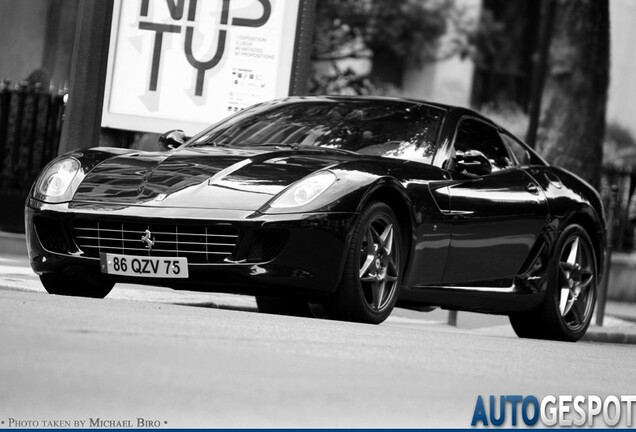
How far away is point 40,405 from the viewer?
421cm

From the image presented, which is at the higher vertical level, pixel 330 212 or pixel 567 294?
pixel 330 212

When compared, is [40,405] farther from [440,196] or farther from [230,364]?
[440,196]

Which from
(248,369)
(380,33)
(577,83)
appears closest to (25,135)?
(577,83)

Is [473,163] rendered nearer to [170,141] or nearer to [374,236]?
[374,236]

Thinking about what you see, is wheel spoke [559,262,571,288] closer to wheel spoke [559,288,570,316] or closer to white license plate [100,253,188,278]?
wheel spoke [559,288,570,316]

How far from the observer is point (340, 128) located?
8789 millimetres

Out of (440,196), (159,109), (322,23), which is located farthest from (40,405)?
(322,23)

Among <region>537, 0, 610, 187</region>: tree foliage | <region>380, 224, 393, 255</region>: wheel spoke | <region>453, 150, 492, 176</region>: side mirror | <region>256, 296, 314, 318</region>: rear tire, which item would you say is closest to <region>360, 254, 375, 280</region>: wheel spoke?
<region>380, 224, 393, 255</region>: wheel spoke

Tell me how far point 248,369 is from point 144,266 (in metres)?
2.65

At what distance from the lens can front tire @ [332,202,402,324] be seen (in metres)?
7.66

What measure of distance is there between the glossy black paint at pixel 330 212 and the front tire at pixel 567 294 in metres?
0.15

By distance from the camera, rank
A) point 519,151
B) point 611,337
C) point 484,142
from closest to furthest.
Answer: point 484,142 < point 519,151 < point 611,337

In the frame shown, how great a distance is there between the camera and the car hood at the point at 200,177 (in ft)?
25.0

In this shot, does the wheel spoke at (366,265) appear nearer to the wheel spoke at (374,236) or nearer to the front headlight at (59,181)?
the wheel spoke at (374,236)
